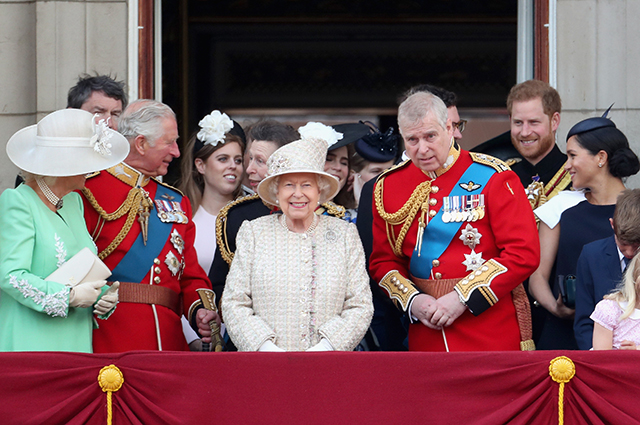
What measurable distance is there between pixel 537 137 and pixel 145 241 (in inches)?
77.1

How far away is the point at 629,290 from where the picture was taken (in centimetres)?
328

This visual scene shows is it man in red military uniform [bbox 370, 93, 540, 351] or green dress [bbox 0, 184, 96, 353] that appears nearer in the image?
green dress [bbox 0, 184, 96, 353]

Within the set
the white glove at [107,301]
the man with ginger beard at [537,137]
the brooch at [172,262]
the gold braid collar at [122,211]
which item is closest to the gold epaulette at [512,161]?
the man with ginger beard at [537,137]

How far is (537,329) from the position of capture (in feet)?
14.1

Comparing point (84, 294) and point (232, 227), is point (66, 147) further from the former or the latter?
point (232, 227)

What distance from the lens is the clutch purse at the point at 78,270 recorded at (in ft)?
10.7

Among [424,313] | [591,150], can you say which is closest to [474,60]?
[591,150]

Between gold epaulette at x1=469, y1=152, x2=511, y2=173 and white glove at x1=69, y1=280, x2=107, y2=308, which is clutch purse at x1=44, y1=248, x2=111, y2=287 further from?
gold epaulette at x1=469, y1=152, x2=511, y2=173

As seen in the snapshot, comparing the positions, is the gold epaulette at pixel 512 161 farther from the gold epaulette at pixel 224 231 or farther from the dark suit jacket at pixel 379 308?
the gold epaulette at pixel 224 231

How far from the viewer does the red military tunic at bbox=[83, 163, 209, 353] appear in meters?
3.71

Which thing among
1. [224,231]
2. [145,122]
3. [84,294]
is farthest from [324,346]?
[145,122]

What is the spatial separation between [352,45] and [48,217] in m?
6.02

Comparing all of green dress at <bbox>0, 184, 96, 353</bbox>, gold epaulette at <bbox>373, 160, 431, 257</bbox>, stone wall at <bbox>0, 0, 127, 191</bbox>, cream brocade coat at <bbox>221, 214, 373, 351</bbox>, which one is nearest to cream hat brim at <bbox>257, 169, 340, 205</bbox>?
cream brocade coat at <bbox>221, 214, 373, 351</bbox>

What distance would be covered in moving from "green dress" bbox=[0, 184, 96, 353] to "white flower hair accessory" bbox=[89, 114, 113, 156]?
0.29 metres
